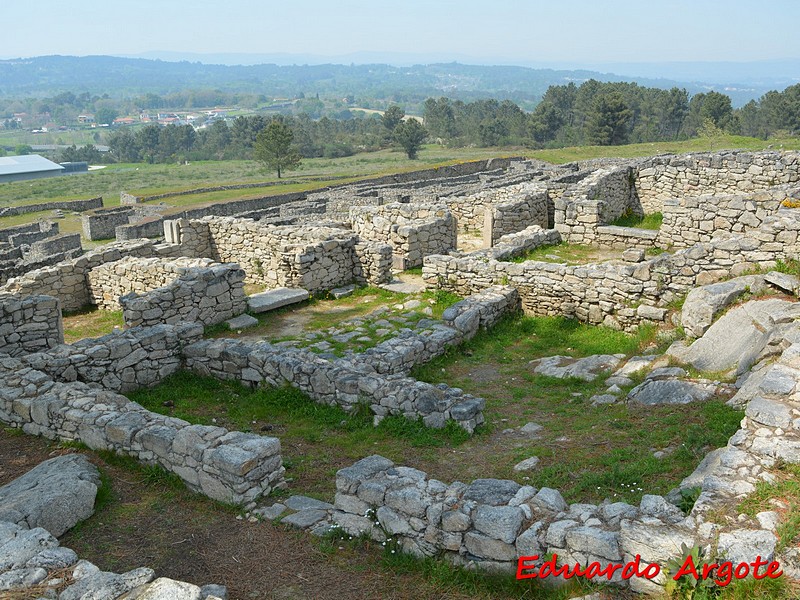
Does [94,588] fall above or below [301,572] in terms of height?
above

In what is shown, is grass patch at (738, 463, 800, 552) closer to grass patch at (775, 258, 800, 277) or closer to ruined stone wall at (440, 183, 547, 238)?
grass patch at (775, 258, 800, 277)

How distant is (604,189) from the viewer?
24.1 m

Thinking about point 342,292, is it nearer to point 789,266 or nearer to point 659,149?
point 789,266

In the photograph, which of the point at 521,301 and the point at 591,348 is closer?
the point at 591,348

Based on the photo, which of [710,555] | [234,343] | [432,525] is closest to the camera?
[710,555]

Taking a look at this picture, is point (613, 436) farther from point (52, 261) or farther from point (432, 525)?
point (52, 261)

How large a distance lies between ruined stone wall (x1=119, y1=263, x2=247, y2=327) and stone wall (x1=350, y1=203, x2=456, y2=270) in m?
5.40

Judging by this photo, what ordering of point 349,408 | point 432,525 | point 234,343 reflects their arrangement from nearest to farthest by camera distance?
point 432,525
point 349,408
point 234,343

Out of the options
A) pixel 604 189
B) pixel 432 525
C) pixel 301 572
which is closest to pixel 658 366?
pixel 432 525

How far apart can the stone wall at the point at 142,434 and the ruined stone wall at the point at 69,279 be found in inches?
278

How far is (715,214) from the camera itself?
18.8 metres

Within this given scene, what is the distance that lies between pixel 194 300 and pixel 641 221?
54.8 feet

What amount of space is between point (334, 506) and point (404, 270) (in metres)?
13.0

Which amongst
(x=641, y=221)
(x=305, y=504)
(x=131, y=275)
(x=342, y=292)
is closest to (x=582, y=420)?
(x=305, y=504)
